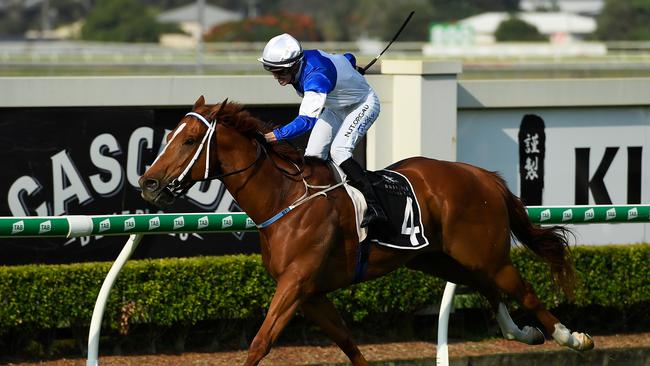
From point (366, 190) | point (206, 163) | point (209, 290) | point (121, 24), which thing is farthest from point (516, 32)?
point (206, 163)

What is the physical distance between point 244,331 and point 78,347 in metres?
1.05

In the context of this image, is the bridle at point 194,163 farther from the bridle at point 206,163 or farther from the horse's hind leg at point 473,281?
the horse's hind leg at point 473,281

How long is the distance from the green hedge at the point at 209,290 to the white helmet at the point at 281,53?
6.91 ft

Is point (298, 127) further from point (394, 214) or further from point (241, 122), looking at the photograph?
point (394, 214)

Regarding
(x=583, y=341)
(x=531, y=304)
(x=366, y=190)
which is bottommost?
(x=583, y=341)

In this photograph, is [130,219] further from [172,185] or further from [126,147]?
[126,147]

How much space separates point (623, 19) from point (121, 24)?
31.4 metres

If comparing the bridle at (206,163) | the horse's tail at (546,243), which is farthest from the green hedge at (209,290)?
the bridle at (206,163)

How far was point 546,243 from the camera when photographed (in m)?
6.41

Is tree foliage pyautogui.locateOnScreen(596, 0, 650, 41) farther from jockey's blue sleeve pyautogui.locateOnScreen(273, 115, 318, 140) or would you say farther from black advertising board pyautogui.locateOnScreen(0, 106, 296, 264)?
jockey's blue sleeve pyautogui.locateOnScreen(273, 115, 318, 140)

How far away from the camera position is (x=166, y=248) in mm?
7621

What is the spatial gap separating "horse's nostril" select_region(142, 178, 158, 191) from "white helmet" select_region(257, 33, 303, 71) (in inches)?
30.6

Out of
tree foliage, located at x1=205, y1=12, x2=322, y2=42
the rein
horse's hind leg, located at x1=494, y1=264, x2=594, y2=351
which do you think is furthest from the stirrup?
tree foliage, located at x1=205, y1=12, x2=322, y2=42

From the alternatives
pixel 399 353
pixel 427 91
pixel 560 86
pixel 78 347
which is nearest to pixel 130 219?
pixel 78 347
